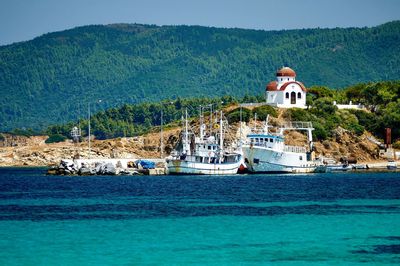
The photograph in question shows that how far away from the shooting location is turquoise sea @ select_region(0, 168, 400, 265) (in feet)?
161

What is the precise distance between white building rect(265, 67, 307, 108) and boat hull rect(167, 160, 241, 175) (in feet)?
117

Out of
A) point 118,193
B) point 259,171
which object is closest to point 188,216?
point 118,193

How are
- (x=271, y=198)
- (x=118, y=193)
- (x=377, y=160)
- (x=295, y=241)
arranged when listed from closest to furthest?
(x=295, y=241)
(x=271, y=198)
(x=118, y=193)
(x=377, y=160)

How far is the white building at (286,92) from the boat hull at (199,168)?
35636 mm

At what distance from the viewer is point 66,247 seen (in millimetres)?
51938

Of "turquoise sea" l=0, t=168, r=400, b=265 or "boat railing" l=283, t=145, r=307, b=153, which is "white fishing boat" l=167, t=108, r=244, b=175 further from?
"turquoise sea" l=0, t=168, r=400, b=265

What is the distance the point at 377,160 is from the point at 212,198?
71972 millimetres

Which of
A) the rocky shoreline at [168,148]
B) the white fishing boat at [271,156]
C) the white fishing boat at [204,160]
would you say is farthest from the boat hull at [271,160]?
the rocky shoreline at [168,148]

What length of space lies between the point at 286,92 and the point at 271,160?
114 ft

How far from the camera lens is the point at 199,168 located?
124375mm

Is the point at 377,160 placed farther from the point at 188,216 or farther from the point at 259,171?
the point at 188,216

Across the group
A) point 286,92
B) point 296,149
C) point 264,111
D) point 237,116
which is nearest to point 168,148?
point 237,116

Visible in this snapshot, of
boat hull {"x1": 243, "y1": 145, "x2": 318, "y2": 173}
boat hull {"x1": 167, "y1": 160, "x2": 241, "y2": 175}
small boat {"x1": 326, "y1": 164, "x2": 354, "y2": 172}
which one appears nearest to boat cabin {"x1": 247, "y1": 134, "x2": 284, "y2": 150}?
boat hull {"x1": 243, "y1": 145, "x2": 318, "y2": 173}

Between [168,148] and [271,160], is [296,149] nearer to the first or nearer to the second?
[271,160]
